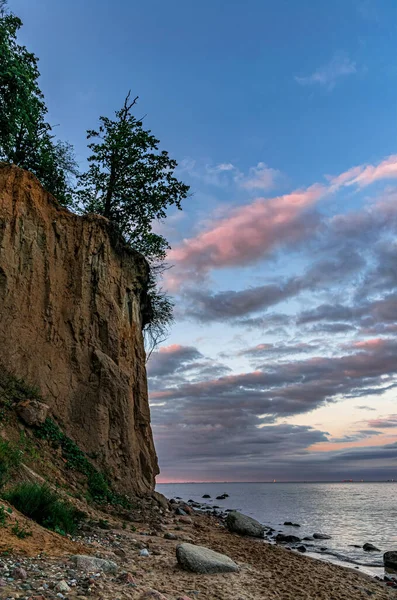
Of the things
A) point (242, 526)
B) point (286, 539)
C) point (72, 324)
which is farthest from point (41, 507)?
point (286, 539)

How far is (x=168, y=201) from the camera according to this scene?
1031 inches

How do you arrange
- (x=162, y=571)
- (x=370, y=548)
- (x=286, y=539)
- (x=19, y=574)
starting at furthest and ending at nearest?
(x=286, y=539) < (x=370, y=548) < (x=162, y=571) < (x=19, y=574)

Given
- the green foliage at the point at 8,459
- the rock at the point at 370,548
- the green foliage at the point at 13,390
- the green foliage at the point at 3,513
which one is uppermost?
the green foliage at the point at 13,390

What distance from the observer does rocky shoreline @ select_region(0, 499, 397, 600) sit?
6539mm

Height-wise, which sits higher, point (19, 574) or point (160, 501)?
point (19, 574)

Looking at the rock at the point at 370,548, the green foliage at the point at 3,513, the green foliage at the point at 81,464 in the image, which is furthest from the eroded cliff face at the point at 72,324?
the rock at the point at 370,548

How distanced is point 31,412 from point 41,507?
5.56 meters

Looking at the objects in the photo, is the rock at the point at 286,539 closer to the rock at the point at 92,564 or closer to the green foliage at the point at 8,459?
the green foliage at the point at 8,459

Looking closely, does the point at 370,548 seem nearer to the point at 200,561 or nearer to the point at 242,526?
the point at 242,526

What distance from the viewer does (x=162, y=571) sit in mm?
9156

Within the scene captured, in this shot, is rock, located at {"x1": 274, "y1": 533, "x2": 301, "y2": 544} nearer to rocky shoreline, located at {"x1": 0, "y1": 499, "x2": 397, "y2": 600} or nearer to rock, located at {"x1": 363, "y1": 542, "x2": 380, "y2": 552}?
rock, located at {"x1": 363, "y1": 542, "x2": 380, "y2": 552}

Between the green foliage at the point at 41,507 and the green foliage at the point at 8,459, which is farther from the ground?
the green foliage at the point at 8,459

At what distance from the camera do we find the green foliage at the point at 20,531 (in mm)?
7934

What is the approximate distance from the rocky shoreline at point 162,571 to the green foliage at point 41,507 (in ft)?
1.77
